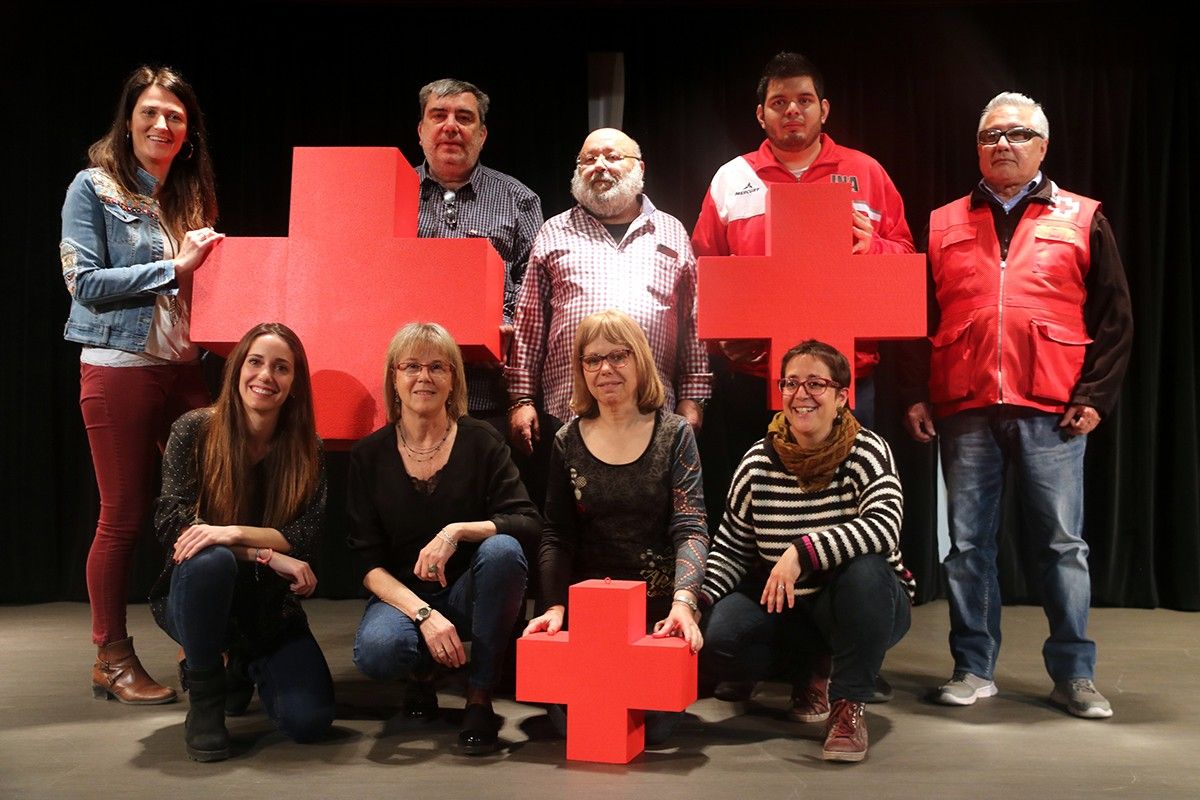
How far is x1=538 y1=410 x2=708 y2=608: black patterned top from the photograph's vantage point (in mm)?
2473

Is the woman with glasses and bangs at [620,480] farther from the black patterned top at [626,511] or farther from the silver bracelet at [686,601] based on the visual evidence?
the silver bracelet at [686,601]

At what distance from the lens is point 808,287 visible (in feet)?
8.50

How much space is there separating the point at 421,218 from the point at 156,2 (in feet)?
6.85

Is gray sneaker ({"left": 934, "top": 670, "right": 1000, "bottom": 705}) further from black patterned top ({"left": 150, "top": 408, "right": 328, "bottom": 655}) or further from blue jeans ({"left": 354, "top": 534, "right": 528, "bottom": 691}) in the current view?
black patterned top ({"left": 150, "top": 408, "right": 328, "bottom": 655})

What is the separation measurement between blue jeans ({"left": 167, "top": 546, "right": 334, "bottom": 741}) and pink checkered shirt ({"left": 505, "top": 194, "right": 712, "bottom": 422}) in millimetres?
937

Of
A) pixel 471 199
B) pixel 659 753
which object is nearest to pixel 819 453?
pixel 659 753

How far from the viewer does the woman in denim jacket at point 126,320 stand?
2.69m

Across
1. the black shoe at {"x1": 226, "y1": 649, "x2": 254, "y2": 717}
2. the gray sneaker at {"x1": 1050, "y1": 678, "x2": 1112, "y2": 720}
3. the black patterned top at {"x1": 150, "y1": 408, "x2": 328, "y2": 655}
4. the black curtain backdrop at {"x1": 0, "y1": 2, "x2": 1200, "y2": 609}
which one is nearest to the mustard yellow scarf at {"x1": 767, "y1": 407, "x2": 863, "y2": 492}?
the gray sneaker at {"x1": 1050, "y1": 678, "x2": 1112, "y2": 720}

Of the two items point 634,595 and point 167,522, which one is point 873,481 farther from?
point 167,522

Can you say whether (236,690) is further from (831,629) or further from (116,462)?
(831,629)

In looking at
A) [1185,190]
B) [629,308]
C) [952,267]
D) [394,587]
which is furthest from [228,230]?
[1185,190]

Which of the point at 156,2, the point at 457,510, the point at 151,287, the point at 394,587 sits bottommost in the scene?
the point at 394,587

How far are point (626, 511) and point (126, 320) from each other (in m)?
1.34

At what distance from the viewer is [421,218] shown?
3148 mm
